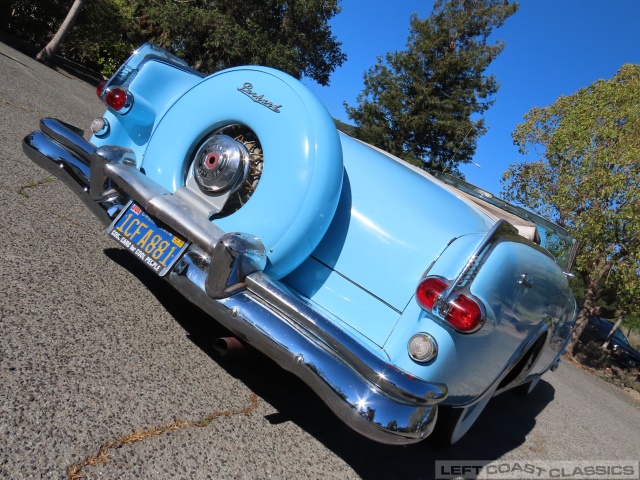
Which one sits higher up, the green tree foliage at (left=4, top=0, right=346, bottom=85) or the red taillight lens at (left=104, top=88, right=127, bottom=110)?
the green tree foliage at (left=4, top=0, right=346, bottom=85)

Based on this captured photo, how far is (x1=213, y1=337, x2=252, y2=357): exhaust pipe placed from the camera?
2439 millimetres

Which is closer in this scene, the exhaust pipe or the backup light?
the backup light

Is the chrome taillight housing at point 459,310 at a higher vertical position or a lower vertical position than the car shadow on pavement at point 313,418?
higher

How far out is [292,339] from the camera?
2092mm

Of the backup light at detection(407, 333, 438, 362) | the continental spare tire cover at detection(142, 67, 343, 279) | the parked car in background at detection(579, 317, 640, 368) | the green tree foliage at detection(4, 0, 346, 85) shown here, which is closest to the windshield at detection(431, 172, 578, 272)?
the continental spare tire cover at detection(142, 67, 343, 279)

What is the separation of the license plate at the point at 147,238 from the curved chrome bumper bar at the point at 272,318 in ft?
0.20

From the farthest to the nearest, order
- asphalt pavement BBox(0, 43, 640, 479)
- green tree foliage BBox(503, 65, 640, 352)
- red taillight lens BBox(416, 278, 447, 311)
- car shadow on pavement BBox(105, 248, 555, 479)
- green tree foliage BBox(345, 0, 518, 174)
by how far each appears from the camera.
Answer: green tree foliage BBox(345, 0, 518, 174)
green tree foliage BBox(503, 65, 640, 352)
car shadow on pavement BBox(105, 248, 555, 479)
red taillight lens BBox(416, 278, 447, 311)
asphalt pavement BBox(0, 43, 640, 479)

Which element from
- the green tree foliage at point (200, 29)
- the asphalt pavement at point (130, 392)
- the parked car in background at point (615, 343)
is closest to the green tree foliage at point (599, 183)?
the parked car in background at point (615, 343)

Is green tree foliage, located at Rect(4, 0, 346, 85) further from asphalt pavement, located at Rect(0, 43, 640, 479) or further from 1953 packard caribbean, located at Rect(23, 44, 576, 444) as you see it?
1953 packard caribbean, located at Rect(23, 44, 576, 444)

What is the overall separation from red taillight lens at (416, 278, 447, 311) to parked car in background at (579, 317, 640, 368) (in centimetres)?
1687

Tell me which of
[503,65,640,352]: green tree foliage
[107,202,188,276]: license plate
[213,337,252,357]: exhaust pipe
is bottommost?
[213,337,252,357]: exhaust pipe

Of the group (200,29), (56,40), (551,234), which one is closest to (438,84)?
(200,29)

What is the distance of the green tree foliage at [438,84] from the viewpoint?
25375mm

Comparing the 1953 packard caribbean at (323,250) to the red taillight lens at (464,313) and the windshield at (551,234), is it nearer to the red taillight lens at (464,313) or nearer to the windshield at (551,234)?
the red taillight lens at (464,313)
